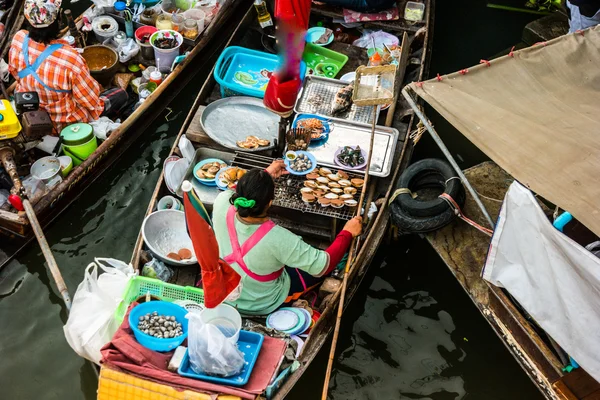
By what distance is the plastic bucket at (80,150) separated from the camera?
244 inches

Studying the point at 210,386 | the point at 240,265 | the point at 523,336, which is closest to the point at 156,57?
the point at 240,265

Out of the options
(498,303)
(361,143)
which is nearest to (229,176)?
(361,143)

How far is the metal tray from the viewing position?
20.5 ft

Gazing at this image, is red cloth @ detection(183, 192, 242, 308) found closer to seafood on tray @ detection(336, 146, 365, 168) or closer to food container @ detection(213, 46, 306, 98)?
seafood on tray @ detection(336, 146, 365, 168)

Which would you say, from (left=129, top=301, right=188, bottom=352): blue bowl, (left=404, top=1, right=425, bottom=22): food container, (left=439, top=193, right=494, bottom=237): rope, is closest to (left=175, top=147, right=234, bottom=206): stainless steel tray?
(left=129, top=301, right=188, bottom=352): blue bowl

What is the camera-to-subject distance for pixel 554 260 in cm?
396

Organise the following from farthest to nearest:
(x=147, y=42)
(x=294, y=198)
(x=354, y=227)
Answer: (x=147, y=42) < (x=294, y=198) < (x=354, y=227)

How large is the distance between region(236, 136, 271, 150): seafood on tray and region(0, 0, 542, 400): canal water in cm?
135

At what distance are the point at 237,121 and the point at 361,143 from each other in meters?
1.42

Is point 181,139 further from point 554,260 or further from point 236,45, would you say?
point 554,260

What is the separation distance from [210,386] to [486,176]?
3.73 m

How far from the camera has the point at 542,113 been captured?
14.3ft

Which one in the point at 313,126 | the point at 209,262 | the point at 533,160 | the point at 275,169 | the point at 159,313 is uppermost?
the point at 533,160

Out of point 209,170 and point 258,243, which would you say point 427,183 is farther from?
point 258,243
